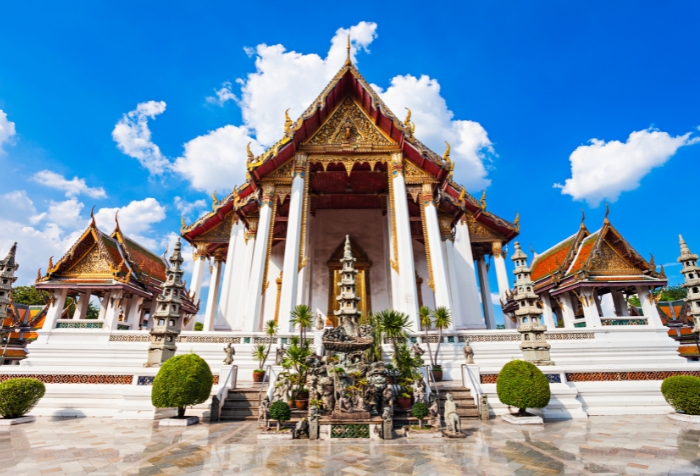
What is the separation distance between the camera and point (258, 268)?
12.2 meters

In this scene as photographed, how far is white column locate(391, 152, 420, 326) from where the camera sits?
11.4 m

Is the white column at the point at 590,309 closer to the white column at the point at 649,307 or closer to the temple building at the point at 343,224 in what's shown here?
the white column at the point at 649,307

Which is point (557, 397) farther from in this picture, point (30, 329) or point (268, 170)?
point (30, 329)

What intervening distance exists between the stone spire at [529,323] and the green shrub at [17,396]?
404 inches

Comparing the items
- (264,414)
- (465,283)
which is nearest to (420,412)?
(264,414)

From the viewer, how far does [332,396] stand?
6.37m

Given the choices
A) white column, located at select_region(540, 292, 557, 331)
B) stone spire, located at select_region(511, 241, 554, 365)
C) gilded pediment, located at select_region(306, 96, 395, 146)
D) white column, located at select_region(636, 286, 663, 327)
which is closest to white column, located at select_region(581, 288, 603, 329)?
Answer: white column, located at select_region(636, 286, 663, 327)

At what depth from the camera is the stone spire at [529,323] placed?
8383 mm

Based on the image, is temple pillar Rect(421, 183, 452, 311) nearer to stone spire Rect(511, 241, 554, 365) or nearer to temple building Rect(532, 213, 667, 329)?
stone spire Rect(511, 241, 554, 365)

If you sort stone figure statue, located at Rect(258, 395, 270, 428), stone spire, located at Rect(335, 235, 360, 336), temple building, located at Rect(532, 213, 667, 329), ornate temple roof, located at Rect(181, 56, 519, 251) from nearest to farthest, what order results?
stone figure statue, located at Rect(258, 395, 270, 428)
stone spire, located at Rect(335, 235, 360, 336)
temple building, located at Rect(532, 213, 667, 329)
ornate temple roof, located at Rect(181, 56, 519, 251)

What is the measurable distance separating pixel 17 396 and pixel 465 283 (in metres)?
15.1

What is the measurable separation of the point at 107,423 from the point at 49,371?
9.11 ft

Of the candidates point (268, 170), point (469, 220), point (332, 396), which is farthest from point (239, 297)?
point (469, 220)

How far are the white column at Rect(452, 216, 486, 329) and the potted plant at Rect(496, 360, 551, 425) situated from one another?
751 centimetres
